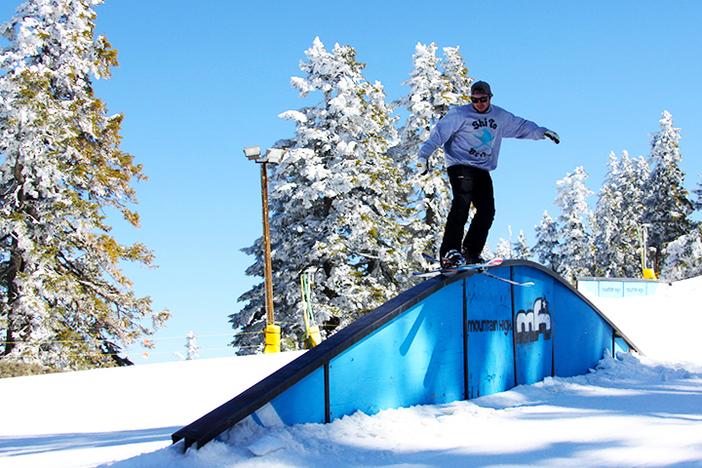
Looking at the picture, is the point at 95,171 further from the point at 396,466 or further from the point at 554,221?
the point at 554,221

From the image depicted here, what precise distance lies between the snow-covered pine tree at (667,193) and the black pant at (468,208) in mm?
44755

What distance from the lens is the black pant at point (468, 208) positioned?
17.7ft

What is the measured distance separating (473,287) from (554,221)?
41925 mm

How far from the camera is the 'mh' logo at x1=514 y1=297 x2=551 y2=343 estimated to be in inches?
239

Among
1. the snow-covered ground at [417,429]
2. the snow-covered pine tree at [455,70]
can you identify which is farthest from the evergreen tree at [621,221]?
the snow-covered ground at [417,429]

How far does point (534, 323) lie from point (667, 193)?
44.8m

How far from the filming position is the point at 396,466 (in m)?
2.88

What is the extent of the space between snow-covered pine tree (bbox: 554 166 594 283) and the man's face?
38478mm

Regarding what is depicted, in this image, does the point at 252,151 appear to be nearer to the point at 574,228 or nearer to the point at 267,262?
the point at 267,262

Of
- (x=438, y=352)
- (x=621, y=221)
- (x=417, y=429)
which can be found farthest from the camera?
(x=621, y=221)

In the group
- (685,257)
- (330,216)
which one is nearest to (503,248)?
(685,257)

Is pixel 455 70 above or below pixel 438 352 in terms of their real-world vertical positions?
above

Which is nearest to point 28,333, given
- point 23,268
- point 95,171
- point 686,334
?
point 23,268

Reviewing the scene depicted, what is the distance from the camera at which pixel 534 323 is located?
20.8 feet
